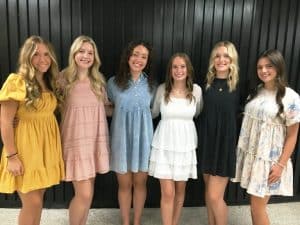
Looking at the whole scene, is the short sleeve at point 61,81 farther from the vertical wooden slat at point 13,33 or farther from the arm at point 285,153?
the arm at point 285,153

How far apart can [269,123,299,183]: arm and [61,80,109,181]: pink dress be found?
1245 millimetres

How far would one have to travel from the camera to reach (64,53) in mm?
2666

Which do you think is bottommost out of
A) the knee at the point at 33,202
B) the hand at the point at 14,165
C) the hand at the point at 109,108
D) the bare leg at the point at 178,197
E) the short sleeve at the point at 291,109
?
the bare leg at the point at 178,197

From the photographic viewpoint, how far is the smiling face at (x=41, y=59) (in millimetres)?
1972

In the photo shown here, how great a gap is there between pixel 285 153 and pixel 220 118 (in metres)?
0.49

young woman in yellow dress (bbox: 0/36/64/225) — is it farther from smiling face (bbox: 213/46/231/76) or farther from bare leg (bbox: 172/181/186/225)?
smiling face (bbox: 213/46/231/76)

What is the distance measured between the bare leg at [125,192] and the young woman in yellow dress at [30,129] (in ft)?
1.78

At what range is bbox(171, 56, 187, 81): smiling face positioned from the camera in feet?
7.53

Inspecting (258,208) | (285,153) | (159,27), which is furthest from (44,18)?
(258,208)

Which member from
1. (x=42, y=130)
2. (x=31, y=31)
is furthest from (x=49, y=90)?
(x=31, y=31)

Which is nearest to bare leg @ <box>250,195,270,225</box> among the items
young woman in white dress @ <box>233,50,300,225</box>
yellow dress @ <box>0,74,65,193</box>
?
young woman in white dress @ <box>233,50,300,225</box>

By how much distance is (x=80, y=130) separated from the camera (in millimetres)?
2193

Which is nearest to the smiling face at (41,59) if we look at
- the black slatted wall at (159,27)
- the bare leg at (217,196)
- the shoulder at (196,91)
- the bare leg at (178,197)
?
the black slatted wall at (159,27)

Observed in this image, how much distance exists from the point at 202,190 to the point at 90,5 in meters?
1.95
